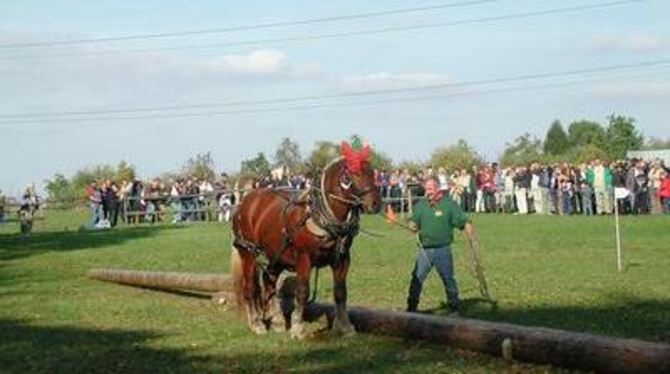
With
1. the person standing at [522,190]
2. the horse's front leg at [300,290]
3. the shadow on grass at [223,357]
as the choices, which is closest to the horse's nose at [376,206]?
the horse's front leg at [300,290]

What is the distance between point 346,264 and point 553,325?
2.48 metres

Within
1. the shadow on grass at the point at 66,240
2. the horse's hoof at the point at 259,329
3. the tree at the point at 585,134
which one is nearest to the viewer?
the horse's hoof at the point at 259,329

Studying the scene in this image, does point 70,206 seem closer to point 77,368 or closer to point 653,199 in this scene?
point 653,199

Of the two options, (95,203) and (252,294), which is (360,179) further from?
(95,203)

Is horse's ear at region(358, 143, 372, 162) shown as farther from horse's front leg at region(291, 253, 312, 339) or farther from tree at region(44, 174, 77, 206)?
tree at region(44, 174, 77, 206)

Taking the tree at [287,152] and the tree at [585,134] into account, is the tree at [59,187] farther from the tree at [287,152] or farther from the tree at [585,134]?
the tree at [585,134]

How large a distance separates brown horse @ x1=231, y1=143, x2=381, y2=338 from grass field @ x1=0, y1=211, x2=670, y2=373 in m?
0.42

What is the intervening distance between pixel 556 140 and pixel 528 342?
393 feet

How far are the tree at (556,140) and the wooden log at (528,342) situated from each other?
112442mm

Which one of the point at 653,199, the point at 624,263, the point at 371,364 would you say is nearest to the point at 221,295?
the point at 371,364

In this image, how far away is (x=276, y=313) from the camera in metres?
13.2

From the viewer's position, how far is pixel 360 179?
11328mm

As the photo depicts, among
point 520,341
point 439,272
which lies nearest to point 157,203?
point 439,272

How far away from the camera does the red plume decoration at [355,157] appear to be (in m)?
11.4
